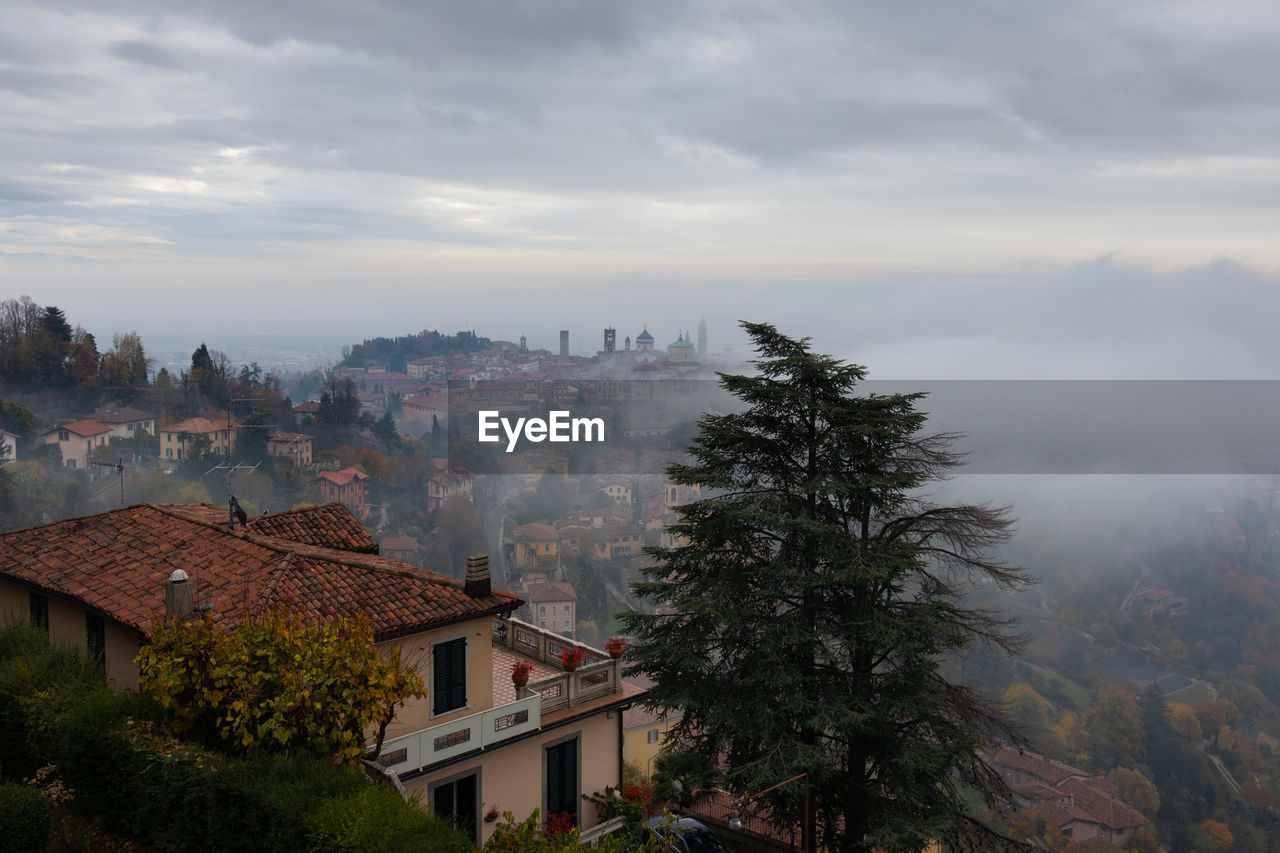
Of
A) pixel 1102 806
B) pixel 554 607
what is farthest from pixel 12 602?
pixel 554 607

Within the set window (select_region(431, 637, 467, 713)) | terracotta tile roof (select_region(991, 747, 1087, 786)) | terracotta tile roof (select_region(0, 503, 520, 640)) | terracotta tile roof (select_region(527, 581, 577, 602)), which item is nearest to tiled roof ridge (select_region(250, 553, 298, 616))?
terracotta tile roof (select_region(0, 503, 520, 640))

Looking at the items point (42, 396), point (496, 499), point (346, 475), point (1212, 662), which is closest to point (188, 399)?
point (42, 396)

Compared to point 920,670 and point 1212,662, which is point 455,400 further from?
point 920,670

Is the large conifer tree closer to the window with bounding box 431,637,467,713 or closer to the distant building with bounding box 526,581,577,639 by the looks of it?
the window with bounding box 431,637,467,713

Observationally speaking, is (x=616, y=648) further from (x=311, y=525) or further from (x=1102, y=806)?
(x=1102, y=806)

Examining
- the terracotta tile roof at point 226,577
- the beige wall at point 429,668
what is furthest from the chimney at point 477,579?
the beige wall at point 429,668

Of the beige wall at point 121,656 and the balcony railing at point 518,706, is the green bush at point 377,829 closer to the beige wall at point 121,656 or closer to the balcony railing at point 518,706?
the balcony railing at point 518,706
